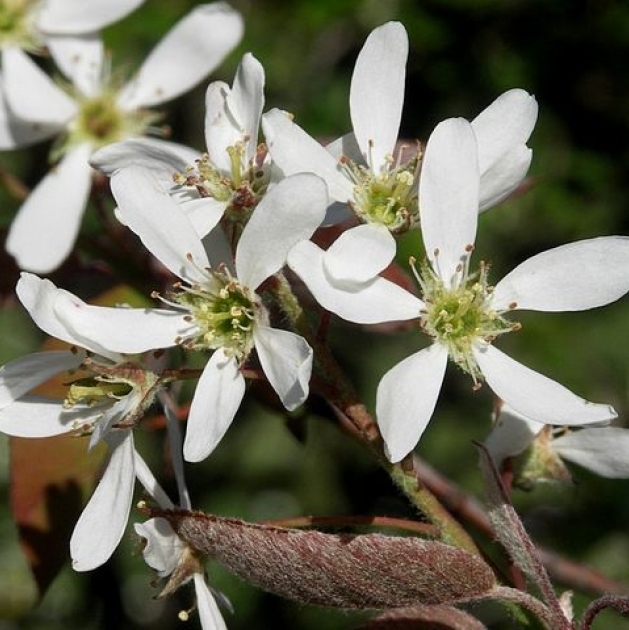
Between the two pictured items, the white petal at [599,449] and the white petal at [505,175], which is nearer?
the white petal at [505,175]

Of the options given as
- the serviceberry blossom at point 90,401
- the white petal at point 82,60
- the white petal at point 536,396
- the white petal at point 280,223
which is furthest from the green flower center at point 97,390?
the white petal at point 82,60

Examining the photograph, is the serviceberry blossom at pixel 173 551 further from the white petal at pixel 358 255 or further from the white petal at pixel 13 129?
the white petal at pixel 13 129

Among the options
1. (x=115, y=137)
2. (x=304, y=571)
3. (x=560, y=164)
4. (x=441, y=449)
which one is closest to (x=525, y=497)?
(x=441, y=449)

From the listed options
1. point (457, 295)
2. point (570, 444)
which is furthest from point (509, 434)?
point (457, 295)

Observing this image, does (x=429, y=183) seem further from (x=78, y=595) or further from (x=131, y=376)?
(x=78, y=595)

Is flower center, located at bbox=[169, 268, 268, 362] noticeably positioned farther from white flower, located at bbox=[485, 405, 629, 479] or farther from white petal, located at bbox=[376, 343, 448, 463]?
white flower, located at bbox=[485, 405, 629, 479]
